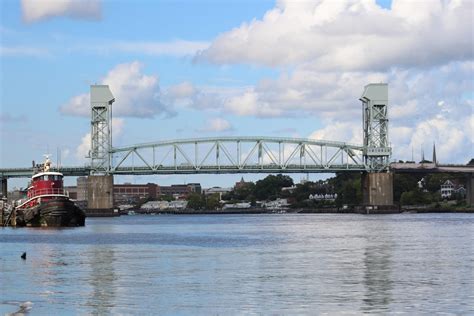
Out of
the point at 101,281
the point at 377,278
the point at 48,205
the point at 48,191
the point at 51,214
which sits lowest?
the point at 377,278

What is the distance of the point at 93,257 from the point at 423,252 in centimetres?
2279

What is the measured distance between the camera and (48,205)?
121 m

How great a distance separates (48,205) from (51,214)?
59.7 inches

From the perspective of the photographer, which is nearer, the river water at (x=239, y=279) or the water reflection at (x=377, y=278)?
the river water at (x=239, y=279)

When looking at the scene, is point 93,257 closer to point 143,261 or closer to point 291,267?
point 143,261

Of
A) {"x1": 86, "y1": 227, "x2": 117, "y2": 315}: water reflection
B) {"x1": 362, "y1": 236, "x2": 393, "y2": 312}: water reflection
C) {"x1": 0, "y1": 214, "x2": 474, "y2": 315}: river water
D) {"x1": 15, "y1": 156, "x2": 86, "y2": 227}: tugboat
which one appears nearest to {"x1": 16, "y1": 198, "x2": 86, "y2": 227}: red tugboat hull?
{"x1": 15, "y1": 156, "x2": 86, "y2": 227}: tugboat

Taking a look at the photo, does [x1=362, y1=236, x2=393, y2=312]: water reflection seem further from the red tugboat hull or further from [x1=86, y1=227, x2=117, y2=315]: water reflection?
the red tugboat hull

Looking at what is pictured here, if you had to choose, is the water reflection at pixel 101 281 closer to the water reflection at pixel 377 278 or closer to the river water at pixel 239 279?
the river water at pixel 239 279

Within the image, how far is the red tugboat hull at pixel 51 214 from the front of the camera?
121 metres

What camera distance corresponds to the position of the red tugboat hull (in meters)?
121

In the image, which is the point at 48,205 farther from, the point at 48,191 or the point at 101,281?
the point at 101,281

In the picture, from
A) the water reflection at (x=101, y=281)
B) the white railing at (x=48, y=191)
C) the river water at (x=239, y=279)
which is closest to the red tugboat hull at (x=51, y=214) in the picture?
the white railing at (x=48, y=191)

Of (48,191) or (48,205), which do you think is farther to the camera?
(48,191)

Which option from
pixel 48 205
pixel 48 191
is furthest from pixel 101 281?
pixel 48 191
